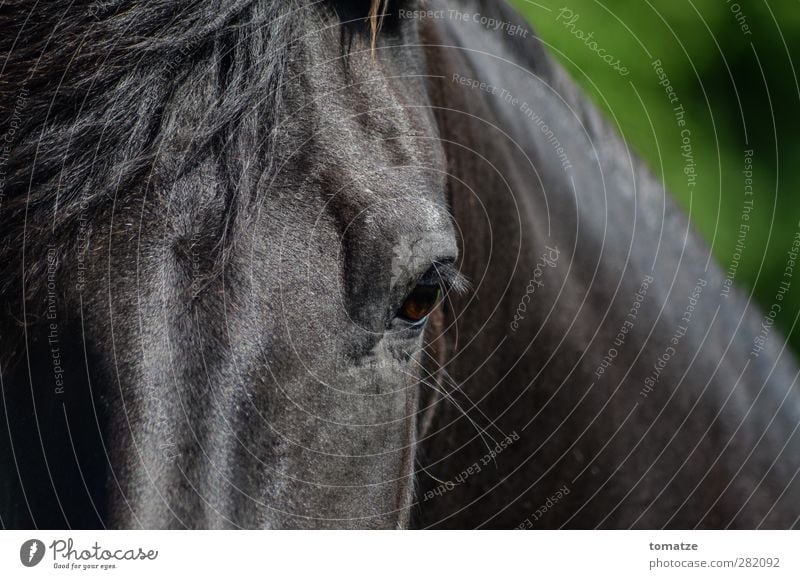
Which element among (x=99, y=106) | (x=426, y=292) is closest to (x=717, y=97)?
(x=426, y=292)

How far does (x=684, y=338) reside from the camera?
0.75m

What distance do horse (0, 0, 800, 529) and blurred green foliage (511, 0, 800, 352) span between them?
804mm

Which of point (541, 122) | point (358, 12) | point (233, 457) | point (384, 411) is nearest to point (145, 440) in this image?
point (233, 457)

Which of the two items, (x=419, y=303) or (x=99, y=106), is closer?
(x=99, y=106)

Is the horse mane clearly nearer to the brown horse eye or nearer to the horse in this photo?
the horse

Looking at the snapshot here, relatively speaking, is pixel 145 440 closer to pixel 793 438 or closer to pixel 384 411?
pixel 384 411

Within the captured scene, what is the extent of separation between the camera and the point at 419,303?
A: 588mm

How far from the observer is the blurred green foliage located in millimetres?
1537

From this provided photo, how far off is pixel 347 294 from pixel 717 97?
5.34 feet

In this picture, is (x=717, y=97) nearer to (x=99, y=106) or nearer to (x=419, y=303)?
(x=419, y=303)

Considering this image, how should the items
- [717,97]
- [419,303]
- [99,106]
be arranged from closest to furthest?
[99,106], [419,303], [717,97]

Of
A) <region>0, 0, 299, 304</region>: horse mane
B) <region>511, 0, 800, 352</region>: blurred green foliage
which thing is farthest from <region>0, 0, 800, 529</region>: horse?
<region>511, 0, 800, 352</region>: blurred green foliage

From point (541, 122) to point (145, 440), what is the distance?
0.47 m
